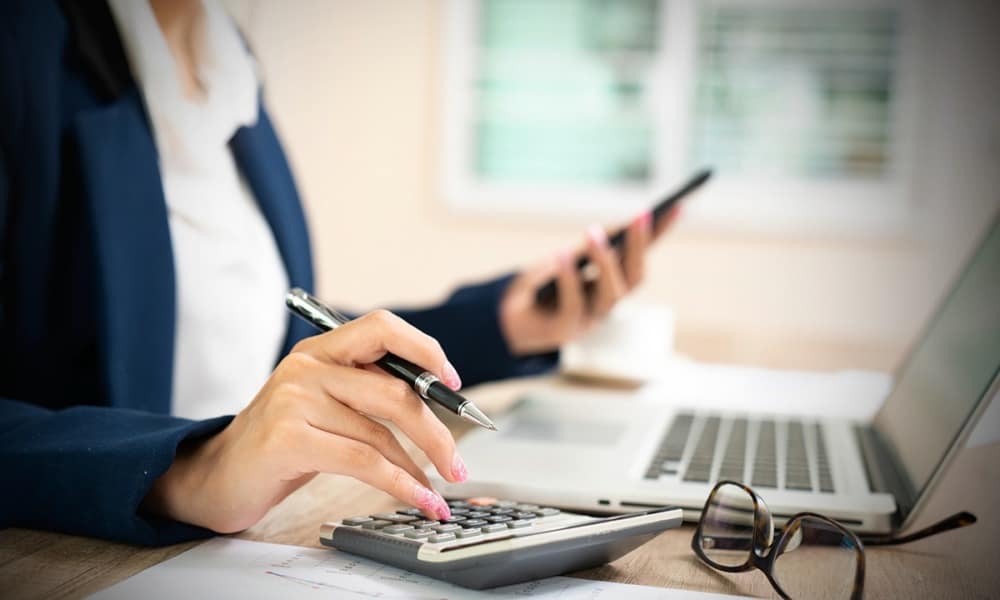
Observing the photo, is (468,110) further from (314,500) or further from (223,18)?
(314,500)

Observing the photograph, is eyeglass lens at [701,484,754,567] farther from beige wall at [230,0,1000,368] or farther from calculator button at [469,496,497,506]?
beige wall at [230,0,1000,368]

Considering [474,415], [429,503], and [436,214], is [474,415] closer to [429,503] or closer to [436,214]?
[429,503]

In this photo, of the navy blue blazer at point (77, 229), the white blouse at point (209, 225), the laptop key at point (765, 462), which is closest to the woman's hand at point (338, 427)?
the navy blue blazer at point (77, 229)

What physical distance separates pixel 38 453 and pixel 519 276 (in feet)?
2.36

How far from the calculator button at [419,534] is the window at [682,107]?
3437 mm

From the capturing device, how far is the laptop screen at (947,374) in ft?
2.06

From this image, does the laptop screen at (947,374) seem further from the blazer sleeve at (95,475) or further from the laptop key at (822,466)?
the blazer sleeve at (95,475)

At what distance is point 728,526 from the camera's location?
0.55 meters

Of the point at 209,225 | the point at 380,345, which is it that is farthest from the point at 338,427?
the point at 209,225

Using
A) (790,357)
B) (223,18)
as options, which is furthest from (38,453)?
(790,357)

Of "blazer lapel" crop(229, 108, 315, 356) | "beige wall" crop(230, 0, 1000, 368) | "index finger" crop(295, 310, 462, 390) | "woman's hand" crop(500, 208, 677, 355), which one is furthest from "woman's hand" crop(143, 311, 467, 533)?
"beige wall" crop(230, 0, 1000, 368)

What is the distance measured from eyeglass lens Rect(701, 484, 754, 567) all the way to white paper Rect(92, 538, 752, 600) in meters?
0.06

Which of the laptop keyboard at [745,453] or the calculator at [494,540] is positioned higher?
the calculator at [494,540]

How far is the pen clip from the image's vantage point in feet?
1.90
